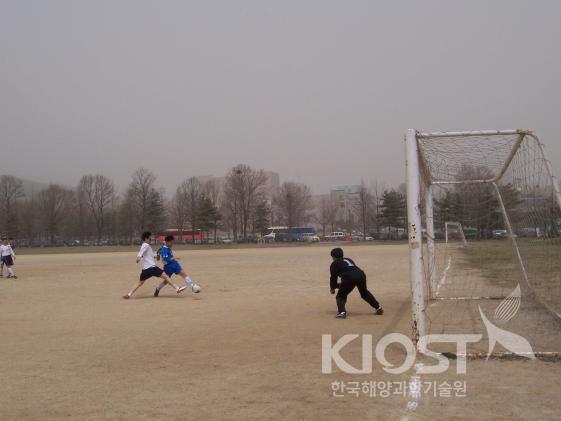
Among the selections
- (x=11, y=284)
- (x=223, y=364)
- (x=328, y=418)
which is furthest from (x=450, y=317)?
(x=11, y=284)

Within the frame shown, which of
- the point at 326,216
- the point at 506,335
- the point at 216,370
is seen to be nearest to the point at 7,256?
the point at 216,370

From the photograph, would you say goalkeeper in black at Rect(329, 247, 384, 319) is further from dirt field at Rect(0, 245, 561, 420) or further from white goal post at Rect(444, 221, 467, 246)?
white goal post at Rect(444, 221, 467, 246)

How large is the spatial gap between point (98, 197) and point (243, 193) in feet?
81.3

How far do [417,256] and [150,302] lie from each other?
7207 millimetres

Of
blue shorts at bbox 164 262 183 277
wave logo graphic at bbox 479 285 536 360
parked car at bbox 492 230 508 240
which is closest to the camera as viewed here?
wave logo graphic at bbox 479 285 536 360

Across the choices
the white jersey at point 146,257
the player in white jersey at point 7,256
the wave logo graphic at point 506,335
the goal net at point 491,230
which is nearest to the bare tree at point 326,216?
the player in white jersey at point 7,256

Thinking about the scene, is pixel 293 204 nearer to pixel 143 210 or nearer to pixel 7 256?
pixel 143 210

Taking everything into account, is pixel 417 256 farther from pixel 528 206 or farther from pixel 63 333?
pixel 63 333

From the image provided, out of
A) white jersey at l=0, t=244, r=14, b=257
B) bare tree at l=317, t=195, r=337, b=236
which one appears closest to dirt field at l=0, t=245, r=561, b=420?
white jersey at l=0, t=244, r=14, b=257

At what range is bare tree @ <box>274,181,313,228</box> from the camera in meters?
89.0

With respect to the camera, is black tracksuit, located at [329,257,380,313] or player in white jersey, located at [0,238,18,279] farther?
player in white jersey, located at [0,238,18,279]

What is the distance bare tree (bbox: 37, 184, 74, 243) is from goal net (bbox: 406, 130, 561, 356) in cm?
8425

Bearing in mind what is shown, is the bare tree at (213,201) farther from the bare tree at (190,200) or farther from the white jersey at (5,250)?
the white jersey at (5,250)

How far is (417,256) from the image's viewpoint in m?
7.10
